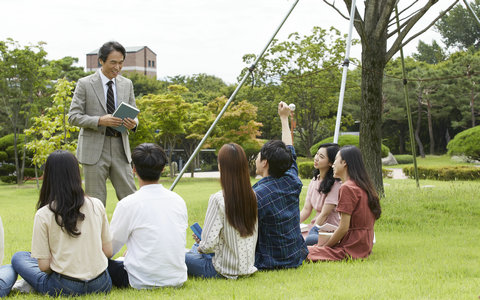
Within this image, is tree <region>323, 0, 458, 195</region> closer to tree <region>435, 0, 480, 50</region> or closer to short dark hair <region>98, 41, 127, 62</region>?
short dark hair <region>98, 41, 127, 62</region>

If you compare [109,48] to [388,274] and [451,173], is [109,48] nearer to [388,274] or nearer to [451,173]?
[388,274]

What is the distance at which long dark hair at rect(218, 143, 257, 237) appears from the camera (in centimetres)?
320

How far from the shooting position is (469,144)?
1675 centimetres

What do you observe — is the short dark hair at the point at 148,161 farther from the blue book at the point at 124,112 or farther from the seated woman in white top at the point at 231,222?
the blue book at the point at 124,112

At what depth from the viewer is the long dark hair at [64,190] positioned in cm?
275

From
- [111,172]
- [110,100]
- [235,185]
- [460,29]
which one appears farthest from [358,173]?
[460,29]

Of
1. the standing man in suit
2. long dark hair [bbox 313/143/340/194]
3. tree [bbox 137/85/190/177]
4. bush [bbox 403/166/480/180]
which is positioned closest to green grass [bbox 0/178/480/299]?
long dark hair [bbox 313/143/340/194]

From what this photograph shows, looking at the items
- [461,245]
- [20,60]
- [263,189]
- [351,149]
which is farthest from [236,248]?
[20,60]

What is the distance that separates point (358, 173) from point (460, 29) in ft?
103

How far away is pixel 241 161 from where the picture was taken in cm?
321

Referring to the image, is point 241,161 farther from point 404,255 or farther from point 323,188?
point 404,255

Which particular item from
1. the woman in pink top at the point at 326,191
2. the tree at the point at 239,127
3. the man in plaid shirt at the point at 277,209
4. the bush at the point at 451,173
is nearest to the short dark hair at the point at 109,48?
the man in plaid shirt at the point at 277,209

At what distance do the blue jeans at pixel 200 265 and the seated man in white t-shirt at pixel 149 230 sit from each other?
36 cm

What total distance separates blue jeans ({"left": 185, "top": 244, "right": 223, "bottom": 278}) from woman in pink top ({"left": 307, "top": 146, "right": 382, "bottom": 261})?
2.97 feet
